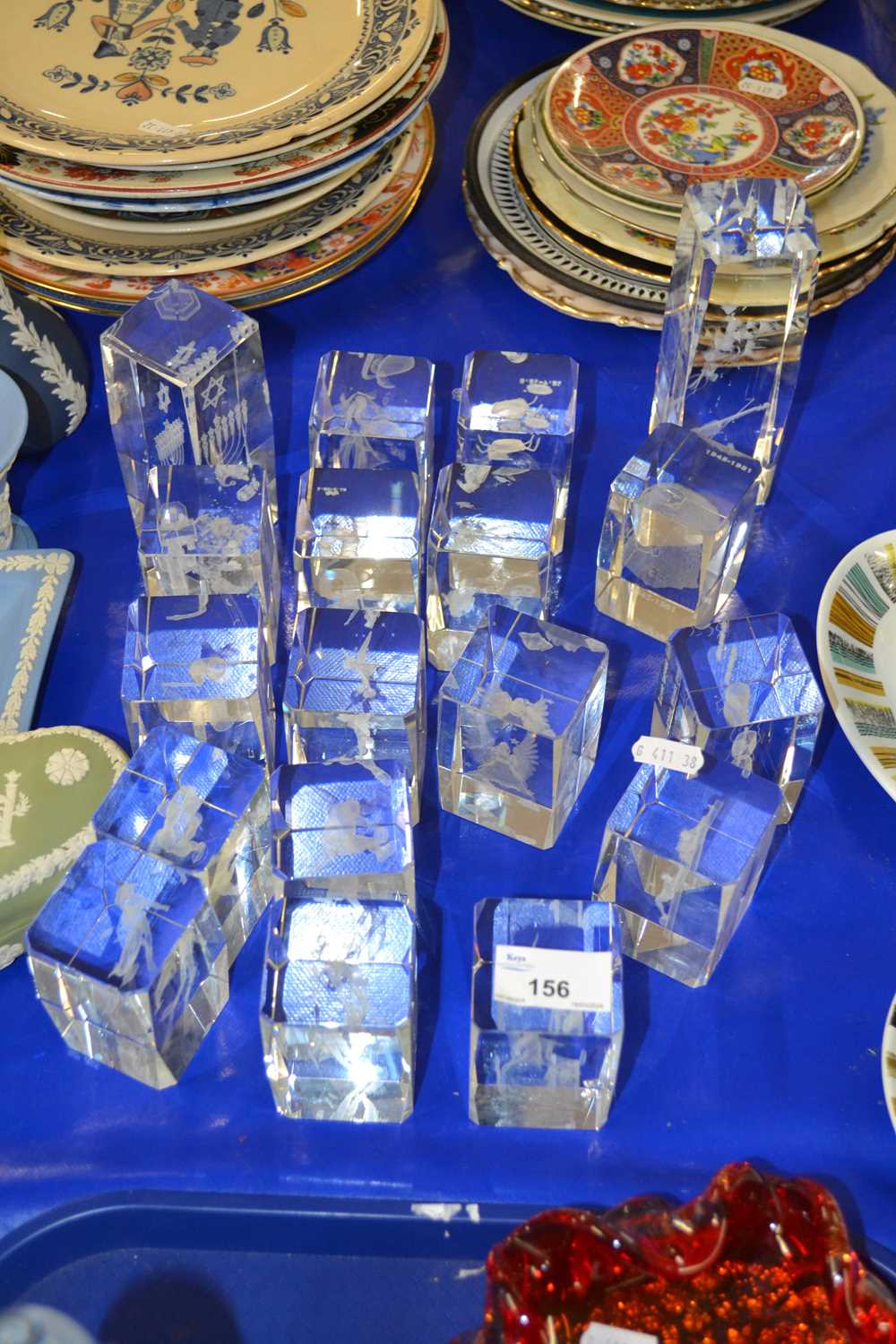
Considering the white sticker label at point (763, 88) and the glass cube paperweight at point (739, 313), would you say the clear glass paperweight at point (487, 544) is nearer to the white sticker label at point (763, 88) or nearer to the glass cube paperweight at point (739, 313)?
the glass cube paperweight at point (739, 313)

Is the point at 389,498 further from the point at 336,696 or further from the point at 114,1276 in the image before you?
the point at 114,1276

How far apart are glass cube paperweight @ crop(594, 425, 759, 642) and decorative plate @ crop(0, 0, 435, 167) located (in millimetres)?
336

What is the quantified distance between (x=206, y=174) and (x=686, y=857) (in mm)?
582

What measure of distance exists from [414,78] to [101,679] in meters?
0.50

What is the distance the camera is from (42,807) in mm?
816

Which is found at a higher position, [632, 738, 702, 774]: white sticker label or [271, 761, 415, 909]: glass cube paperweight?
[632, 738, 702, 774]: white sticker label

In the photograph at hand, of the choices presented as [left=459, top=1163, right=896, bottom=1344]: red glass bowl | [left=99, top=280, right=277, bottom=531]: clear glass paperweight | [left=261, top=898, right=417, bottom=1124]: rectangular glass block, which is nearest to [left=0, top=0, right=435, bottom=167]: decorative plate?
[left=99, top=280, right=277, bottom=531]: clear glass paperweight

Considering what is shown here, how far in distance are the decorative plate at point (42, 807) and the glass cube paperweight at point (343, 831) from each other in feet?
0.42

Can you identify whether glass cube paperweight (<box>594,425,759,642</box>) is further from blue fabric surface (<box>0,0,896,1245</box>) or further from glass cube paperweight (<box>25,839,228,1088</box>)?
glass cube paperweight (<box>25,839,228,1088</box>)

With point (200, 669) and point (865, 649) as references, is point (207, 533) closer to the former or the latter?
point (200, 669)

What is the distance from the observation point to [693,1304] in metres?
0.66

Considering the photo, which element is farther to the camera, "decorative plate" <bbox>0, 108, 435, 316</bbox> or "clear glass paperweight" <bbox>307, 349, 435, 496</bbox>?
"decorative plate" <bbox>0, 108, 435, 316</bbox>

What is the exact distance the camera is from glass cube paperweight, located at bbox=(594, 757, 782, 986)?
728 millimetres

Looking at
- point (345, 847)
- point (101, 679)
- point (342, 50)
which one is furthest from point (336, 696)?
point (342, 50)
